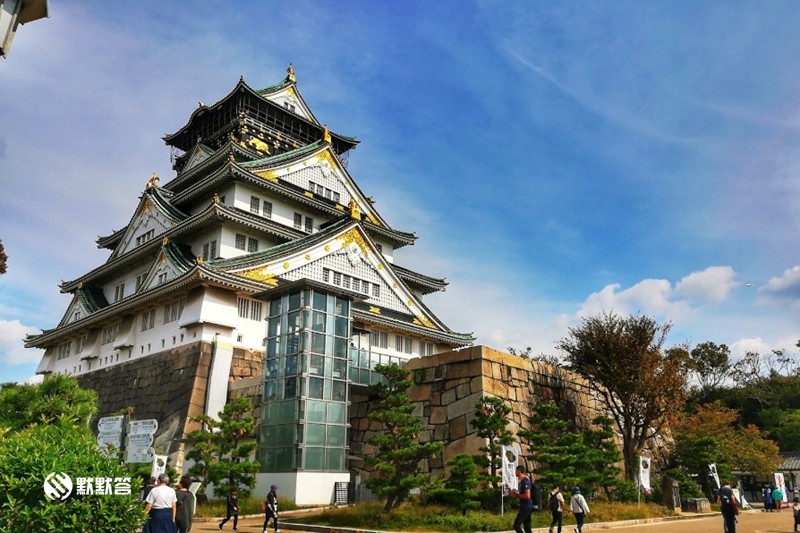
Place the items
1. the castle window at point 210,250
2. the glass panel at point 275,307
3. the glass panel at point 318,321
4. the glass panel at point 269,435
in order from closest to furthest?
the glass panel at point 269,435 → the glass panel at point 318,321 → the glass panel at point 275,307 → the castle window at point 210,250

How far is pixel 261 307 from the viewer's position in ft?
97.2

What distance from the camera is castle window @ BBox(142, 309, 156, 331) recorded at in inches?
1223

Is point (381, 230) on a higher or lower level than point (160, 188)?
lower

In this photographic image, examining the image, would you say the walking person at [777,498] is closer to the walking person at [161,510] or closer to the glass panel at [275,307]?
the glass panel at [275,307]

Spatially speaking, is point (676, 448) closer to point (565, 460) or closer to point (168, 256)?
point (565, 460)

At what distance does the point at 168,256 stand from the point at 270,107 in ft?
52.3

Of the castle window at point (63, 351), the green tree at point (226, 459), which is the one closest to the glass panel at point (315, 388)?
the green tree at point (226, 459)

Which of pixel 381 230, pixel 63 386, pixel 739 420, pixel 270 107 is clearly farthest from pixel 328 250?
pixel 739 420

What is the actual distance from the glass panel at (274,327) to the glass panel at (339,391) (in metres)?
2.90

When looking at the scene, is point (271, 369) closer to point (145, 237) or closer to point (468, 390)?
point (468, 390)

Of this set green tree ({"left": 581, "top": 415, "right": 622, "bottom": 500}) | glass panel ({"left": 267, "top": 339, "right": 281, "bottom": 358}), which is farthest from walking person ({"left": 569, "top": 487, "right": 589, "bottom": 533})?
glass panel ({"left": 267, "top": 339, "right": 281, "bottom": 358})

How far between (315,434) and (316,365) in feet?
7.92

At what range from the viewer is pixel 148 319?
3148cm

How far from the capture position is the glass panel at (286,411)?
68.8 feet
